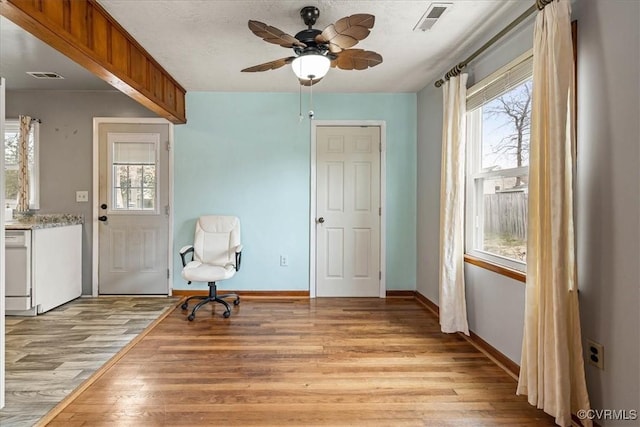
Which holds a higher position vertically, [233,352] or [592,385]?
[592,385]

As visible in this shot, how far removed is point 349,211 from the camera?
13.6ft

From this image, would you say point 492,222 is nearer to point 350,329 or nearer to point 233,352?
point 350,329

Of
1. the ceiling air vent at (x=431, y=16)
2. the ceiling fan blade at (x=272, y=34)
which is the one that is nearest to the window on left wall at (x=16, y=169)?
the ceiling fan blade at (x=272, y=34)

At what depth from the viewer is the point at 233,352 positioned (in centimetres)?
262

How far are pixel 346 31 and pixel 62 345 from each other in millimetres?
3136

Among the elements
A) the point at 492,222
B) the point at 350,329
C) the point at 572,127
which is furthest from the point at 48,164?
the point at 572,127

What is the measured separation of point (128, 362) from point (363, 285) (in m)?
2.57

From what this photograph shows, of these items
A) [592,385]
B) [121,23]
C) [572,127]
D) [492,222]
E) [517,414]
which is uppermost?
[121,23]

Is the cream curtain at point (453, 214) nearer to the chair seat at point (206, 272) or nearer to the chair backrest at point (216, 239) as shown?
the chair seat at point (206, 272)

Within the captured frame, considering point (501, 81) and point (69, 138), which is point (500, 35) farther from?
point (69, 138)

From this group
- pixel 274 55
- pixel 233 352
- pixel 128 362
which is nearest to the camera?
pixel 128 362

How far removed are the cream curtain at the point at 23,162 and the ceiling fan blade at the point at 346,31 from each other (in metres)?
3.83

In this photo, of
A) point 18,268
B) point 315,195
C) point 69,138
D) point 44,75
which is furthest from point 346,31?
point 69,138

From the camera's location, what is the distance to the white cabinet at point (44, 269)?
129 inches
